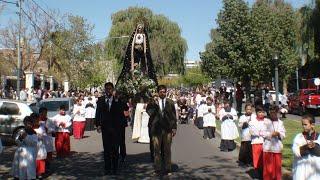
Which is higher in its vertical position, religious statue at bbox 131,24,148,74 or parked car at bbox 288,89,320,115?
religious statue at bbox 131,24,148,74

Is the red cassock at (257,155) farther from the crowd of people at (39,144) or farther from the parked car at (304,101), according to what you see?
the parked car at (304,101)

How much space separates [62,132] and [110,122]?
10.0ft

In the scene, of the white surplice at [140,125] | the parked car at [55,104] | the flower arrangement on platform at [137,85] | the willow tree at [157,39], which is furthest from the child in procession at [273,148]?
the willow tree at [157,39]

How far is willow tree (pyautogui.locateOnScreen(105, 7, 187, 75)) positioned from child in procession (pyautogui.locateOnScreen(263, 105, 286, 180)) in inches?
1947

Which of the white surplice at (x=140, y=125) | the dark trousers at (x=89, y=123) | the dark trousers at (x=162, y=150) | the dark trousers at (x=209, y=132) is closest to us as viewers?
the dark trousers at (x=162, y=150)

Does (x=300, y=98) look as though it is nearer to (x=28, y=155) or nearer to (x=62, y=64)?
(x=62, y=64)

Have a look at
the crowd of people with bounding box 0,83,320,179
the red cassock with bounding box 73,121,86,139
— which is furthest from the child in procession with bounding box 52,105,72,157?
the red cassock with bounding box 73,121,86,139

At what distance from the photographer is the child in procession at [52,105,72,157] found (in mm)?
15031

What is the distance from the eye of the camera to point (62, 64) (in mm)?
55438

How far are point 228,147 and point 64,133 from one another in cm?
466

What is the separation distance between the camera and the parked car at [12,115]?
61.6ft

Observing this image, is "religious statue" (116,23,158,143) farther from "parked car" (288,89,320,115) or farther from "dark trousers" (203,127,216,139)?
"parked car" (288,89,320,115)

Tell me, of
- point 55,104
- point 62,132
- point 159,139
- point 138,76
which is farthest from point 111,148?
point 55,104

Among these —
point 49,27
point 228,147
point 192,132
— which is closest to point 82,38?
point 49,27
